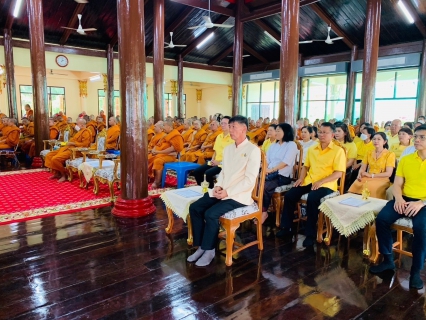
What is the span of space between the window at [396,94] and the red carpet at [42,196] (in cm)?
937

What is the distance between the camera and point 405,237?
3.45 metres

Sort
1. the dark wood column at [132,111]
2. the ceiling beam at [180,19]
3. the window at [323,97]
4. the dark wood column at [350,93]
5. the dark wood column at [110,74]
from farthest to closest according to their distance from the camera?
the window at [323,97] → the dark wood column at [110,74] → the dark wood column at [350,93] → the ceiling beam at [180,19] → the dark wood column at [132,111]

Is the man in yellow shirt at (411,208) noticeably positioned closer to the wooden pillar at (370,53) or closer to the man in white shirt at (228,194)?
the man in white shirt at (228,194)

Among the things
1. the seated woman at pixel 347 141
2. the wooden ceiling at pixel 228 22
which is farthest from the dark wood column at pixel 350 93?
the seated woman at pixel 347 141

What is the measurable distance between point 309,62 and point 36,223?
13.3 metres

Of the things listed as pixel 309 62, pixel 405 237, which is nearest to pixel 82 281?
pixel 405 237

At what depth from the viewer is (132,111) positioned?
4.02m

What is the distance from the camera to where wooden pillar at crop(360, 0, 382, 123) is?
25.5 ft

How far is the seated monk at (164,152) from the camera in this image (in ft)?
18.6

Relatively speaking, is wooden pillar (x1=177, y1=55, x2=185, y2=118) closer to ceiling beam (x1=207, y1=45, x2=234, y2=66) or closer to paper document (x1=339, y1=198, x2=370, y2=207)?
ceiling beam (x1=207, y1=45, x2=234, y2=66)

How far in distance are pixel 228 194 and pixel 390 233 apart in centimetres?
131

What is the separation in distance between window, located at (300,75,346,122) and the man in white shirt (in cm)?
1237

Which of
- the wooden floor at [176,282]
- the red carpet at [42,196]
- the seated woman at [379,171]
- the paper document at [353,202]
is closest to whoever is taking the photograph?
the wooden floor at [176,282]

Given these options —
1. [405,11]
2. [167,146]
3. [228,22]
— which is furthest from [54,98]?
[405,11]
